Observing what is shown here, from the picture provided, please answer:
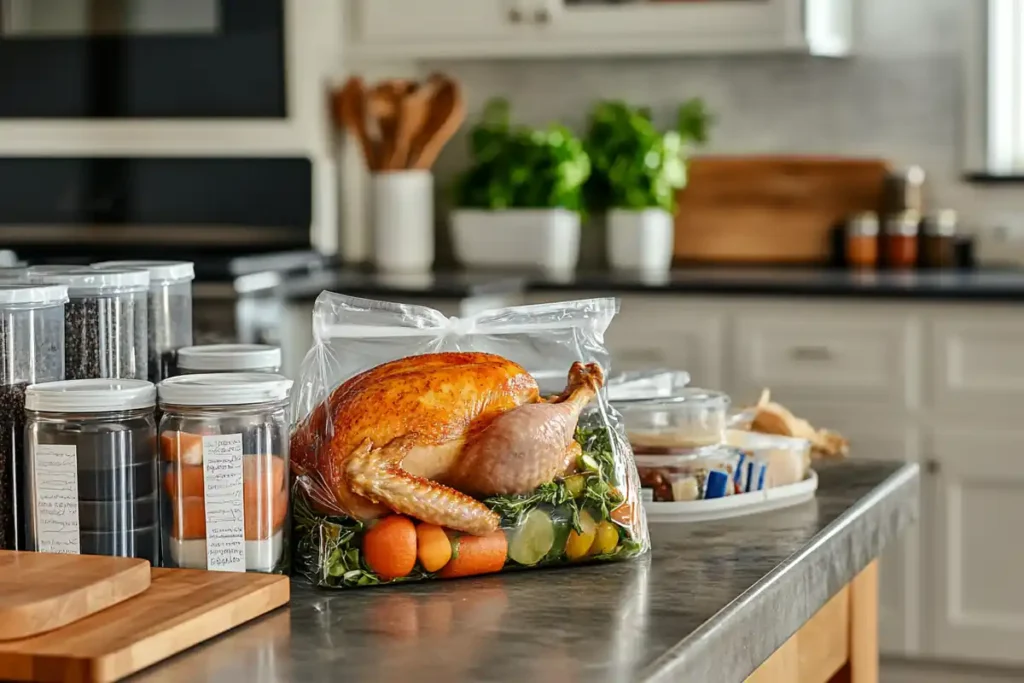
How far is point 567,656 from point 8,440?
1.41 feet

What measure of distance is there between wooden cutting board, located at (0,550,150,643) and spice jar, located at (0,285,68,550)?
5cm

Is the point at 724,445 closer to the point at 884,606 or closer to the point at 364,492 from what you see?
the point at 364,492

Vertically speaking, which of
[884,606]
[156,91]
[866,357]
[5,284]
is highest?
[156,91]

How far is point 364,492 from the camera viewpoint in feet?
3.50

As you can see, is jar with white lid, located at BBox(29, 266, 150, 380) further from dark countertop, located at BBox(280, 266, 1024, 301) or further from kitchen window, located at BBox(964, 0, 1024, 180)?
kitchen window, located at BBox(964, 0, 1024, 180)

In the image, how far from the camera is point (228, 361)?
120cm

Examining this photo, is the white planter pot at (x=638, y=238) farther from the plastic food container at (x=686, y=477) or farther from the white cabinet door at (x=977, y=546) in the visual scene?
the plastic food container at (x=686, y=477)

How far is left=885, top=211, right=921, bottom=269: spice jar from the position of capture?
12.2ft

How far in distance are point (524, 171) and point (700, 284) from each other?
70 centimetres

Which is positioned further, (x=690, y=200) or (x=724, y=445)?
(x=690, y=200)

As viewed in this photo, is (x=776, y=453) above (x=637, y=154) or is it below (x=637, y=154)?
below

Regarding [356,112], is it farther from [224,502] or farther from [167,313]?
[224,502]

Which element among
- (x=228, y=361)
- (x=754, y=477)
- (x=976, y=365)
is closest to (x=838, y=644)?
(x=754, y=477)

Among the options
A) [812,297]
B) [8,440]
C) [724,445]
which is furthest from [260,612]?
[812,297]
